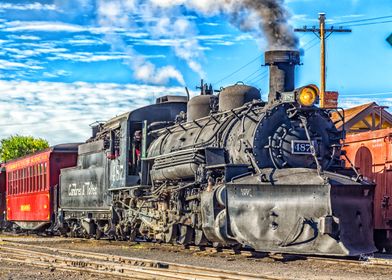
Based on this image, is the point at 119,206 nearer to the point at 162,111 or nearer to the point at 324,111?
the point at 162,111

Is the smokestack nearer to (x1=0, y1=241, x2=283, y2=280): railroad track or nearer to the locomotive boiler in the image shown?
the locomotive boiler

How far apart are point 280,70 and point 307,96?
0.88m

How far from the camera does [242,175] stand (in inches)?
524

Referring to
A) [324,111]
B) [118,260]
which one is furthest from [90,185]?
[324,111]

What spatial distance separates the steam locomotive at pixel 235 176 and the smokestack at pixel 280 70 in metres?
0.02

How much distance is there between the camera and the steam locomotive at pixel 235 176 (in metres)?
12.0

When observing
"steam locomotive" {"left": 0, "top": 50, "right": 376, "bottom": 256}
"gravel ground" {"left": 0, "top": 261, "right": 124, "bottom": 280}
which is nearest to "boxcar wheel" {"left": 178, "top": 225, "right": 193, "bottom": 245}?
"steam locomotive" {"left": 0, "top": 50, "right": 376, "bottom": 256}

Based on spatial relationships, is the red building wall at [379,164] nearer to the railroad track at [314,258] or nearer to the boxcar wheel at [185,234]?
the railroad track at [314,258]

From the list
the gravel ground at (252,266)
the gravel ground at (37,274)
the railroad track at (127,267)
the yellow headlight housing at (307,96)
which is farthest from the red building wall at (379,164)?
the gravel ground at (37,274)

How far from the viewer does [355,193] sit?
12.3 meters

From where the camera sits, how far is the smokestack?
13688 millimetres

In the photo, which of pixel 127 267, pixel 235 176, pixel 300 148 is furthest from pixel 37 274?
pixel 300 148

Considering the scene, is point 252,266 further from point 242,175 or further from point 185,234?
point 185,234

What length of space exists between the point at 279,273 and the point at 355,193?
7.18 ft
